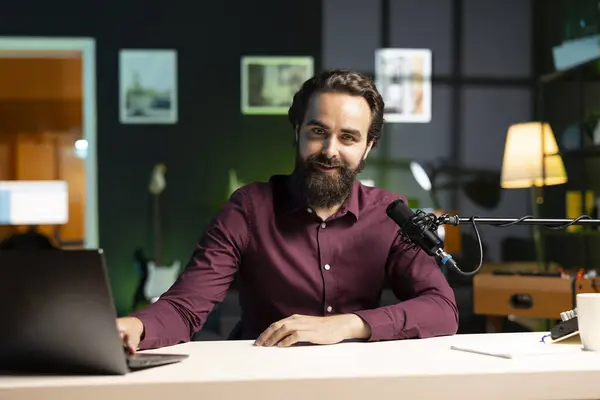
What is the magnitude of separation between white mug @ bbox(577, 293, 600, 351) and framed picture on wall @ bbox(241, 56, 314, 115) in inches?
150

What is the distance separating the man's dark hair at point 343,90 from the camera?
2.39 metres

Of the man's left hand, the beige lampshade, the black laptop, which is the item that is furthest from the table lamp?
the black laptop

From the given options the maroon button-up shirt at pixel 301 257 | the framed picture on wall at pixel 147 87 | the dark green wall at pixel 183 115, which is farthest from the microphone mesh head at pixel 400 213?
the framed picture on wall at pixel 147 87

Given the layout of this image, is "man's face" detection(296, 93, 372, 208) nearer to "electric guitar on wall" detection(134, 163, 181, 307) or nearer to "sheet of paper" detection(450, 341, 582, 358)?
"sheet of paper" detection(450, 341, 582, 358)

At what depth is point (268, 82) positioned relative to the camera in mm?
5332

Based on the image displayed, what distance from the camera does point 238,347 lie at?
5.48 feet

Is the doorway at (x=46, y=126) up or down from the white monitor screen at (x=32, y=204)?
up

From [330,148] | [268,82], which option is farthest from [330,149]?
[268,82]

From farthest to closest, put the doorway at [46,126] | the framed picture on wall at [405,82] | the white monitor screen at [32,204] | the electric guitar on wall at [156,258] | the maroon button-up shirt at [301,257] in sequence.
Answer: the doorway at [46,126], the white monitor screen at [32,204], the framed picture on wall at [405,82], the electric guitar on wall at [156,258], the maroon button-up shirt at [301,257]

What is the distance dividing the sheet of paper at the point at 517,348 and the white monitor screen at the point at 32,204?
5.44 metres

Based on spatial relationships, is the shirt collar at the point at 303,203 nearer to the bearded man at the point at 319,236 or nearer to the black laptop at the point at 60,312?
the bearded man at the point at 319,236

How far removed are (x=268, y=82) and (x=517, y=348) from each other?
12.7 feet

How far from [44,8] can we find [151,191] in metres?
1.33

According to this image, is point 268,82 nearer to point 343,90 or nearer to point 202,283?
point 343,90
